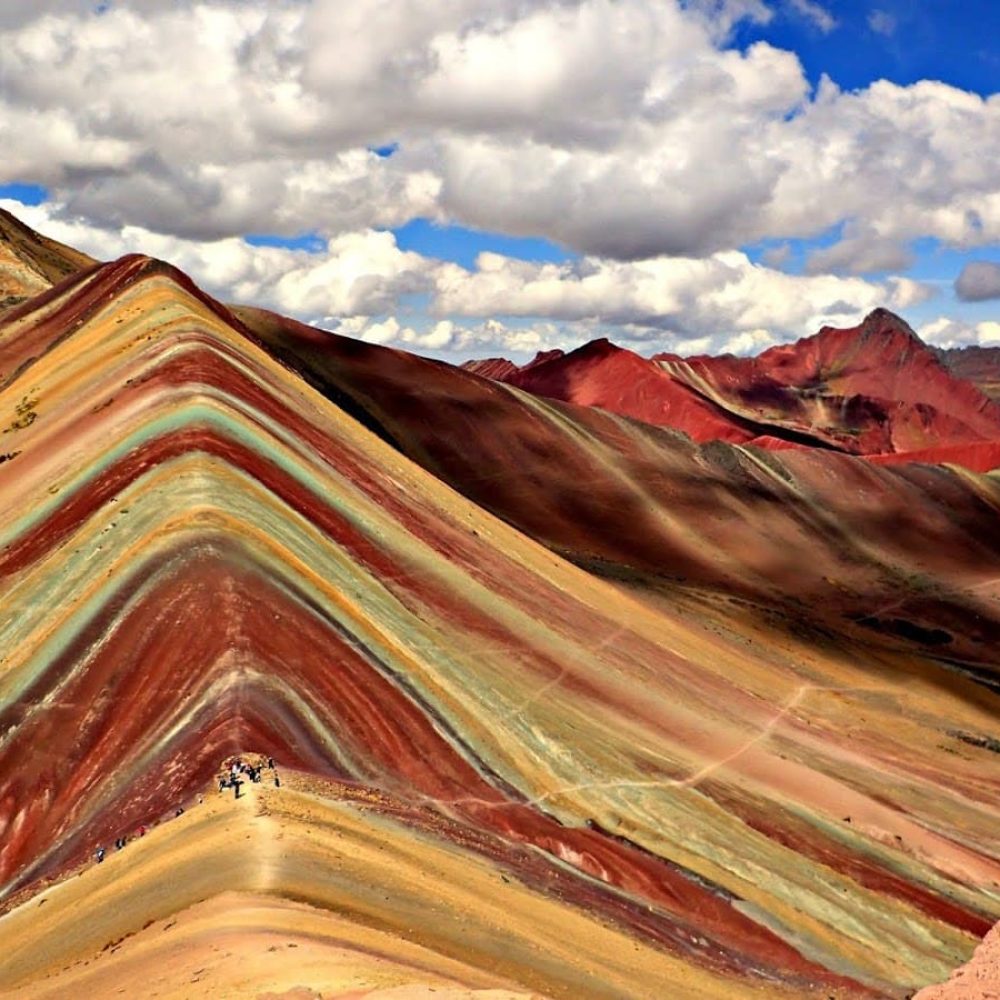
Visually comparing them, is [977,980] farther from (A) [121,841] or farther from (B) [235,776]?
(A) [121,841]

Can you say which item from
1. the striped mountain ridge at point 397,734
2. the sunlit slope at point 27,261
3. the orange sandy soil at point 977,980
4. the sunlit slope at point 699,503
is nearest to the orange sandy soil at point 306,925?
the striped mountain ridge at point 397,734

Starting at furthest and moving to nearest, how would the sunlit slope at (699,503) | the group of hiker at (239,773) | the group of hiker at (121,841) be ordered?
the sunlit slope at (699,503) < the group of hiker at (239,773) < the group of hiker at (121,841)

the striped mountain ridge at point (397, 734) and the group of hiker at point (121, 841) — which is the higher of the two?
the striped mountain ridge at point (397, 734)

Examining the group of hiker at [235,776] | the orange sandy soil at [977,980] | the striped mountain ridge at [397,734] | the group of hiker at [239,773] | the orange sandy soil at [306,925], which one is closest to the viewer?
the orange sandy soil at [306,925]

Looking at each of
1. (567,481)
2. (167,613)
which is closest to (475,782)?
Result: (167,613)

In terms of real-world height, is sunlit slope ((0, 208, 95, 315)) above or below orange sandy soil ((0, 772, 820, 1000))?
above

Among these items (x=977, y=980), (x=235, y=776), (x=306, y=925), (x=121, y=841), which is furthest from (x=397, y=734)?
(x=977, y=980)

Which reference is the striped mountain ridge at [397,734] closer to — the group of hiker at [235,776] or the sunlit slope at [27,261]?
the group of hiker at [235,776]

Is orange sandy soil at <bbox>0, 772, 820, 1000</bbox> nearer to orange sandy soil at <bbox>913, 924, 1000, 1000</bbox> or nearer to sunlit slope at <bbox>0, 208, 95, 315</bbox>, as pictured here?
orange sandy soil at <bbox>913, 924, 1000, 1000</bbox>

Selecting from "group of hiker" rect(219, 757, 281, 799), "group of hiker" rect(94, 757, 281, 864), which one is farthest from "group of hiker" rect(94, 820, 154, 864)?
"group of hiker" rect(219, 757, 281, 799)
